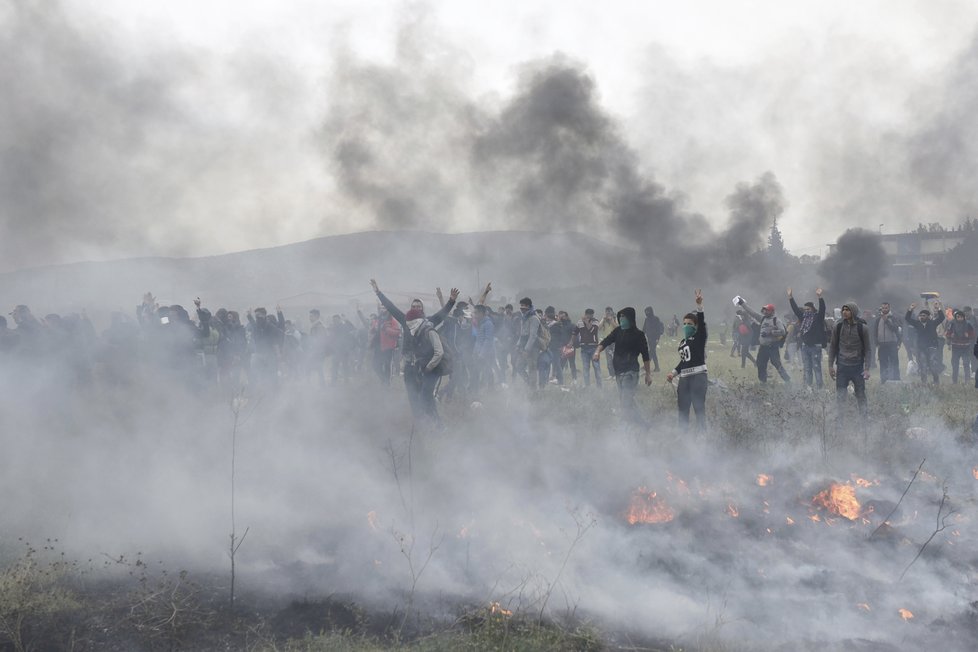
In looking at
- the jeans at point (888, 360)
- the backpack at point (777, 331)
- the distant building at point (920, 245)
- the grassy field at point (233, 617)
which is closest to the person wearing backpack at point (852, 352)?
the grassy field at point (233, 617)

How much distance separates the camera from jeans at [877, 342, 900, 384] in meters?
12.5

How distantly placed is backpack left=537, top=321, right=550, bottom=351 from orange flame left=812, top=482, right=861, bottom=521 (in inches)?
237

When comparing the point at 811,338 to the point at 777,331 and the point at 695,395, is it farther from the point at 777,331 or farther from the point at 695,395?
the point at 695,395

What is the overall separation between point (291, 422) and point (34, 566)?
4064 millimetres

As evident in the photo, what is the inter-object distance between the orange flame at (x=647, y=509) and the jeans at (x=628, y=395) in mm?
1881

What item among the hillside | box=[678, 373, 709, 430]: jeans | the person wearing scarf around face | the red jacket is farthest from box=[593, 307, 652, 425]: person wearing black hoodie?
the hillside

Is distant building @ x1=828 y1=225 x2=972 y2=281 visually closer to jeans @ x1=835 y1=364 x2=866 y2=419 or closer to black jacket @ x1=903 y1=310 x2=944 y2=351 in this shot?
black jacket @ x1=903 y1=310 x2=944 y2=351

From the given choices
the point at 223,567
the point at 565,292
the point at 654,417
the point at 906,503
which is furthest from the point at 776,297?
the point at 223,567

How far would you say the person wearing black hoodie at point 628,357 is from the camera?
830 cm

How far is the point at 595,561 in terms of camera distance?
18.0ft

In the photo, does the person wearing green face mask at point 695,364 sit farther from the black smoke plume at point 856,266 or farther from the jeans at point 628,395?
the black smoke plume at point 856,266

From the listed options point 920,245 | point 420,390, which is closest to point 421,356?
point 420,390

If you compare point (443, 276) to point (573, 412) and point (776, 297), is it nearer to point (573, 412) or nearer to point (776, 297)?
point (776, 297)

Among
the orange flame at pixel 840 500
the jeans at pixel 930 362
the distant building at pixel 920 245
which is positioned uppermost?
the distant building at pixel 920 245
